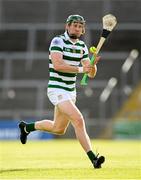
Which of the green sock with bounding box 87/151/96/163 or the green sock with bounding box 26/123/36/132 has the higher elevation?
the green sock with bounding box 87/151/96/163

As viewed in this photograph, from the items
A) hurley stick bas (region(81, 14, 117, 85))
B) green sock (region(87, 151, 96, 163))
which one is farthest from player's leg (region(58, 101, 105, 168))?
hurley stick bas (region(81, 14, 117, 85))

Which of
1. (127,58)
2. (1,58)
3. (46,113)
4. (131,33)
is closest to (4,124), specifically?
(46,113)

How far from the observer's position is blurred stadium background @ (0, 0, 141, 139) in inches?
1196

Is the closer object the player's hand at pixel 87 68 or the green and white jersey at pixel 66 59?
the player's hand at pixel 87 68

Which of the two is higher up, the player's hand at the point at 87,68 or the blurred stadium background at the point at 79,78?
the player's hand at the point at 87,68

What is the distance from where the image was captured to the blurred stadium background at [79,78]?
30.4 metres

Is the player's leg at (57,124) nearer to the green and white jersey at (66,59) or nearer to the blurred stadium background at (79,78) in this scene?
the green and white jersey at (66,59)

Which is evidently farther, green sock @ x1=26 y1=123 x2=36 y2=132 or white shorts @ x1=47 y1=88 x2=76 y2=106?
green sock @ x1=26 y1=123 x2=36 y2=132

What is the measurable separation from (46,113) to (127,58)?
476 cm

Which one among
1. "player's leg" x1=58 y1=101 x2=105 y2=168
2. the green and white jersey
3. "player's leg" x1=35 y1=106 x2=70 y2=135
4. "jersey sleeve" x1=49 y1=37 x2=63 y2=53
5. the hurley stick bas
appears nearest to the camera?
"player's leg" x1=58 y1=101 x2=105 y2=168

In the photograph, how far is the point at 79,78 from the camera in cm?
3123

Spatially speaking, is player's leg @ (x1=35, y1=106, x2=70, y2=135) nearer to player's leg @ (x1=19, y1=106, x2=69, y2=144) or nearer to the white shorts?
player's leg @ (x1=19, y1=106, x2=69, y2=144)

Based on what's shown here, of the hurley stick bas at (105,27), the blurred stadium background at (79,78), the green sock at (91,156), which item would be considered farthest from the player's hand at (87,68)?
the blurred stadium background at (79,78)

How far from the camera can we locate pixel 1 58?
3284cm
